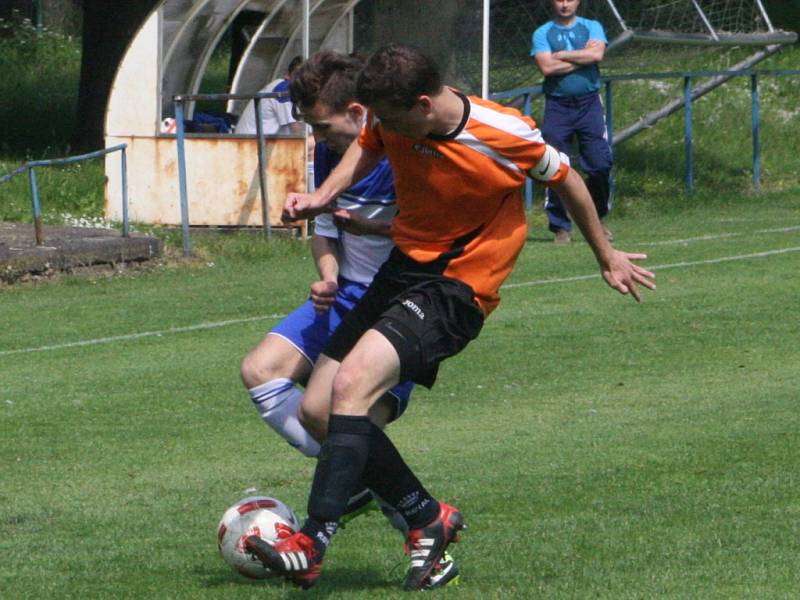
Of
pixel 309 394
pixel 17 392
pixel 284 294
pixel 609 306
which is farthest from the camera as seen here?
pixel 284 294

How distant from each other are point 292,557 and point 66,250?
30.7 feet

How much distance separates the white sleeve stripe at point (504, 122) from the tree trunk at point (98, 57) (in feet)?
58.1

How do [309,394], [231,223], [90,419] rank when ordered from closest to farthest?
[309,394]
[90,419]
[231,223]

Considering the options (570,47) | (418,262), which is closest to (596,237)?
(418,262)

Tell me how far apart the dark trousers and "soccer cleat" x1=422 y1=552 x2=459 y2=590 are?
9.56 m

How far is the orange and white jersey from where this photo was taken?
5.24 m

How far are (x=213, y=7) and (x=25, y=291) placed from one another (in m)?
5.39

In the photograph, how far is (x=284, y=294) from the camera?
12.7 metres

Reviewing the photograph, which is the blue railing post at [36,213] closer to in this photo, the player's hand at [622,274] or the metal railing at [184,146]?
the metal railing at [184,146]

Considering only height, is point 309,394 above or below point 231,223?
above

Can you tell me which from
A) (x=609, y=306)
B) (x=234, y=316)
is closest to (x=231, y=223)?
(x=234, y=316)

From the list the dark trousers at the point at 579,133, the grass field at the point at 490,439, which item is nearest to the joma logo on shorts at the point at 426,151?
the grass field at the point at 490,439

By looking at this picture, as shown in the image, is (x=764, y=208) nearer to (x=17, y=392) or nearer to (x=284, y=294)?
(x=284, y=294)

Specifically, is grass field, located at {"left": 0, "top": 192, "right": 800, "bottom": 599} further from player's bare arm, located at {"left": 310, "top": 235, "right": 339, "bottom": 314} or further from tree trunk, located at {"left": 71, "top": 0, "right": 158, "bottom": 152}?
tree trunk, located at {"left": 71, "top": 0, "right": 158, "bottom": 152}
